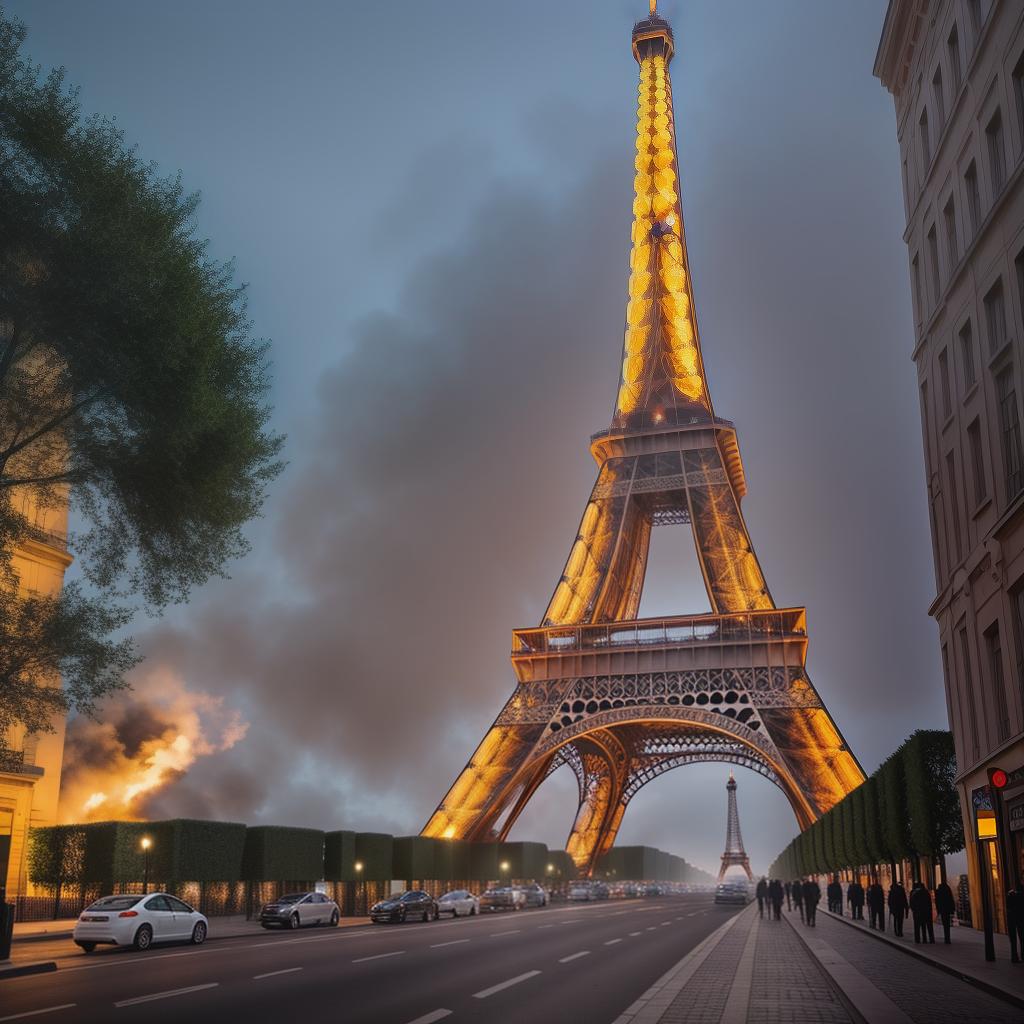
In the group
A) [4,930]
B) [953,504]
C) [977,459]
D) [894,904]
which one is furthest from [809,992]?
[953,504]

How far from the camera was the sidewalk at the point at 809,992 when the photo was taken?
13.8 metres

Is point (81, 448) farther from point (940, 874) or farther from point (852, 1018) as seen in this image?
point (940, 874)

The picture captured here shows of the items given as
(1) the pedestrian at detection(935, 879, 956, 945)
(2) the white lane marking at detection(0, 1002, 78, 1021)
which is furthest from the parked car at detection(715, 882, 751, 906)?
(2) the white lane marking at detection(0, 1002, 78, 1021)

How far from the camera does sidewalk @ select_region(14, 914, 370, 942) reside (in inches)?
1224

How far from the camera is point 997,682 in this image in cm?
2869

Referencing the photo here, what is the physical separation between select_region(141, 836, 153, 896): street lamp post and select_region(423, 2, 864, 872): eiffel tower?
2472cm

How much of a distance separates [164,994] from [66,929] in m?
20.6

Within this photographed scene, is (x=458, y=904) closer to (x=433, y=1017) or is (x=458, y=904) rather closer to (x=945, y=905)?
(x=945, y=905)

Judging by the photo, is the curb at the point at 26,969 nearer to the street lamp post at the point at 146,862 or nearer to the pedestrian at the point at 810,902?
the street lamp post at the point at 146,862

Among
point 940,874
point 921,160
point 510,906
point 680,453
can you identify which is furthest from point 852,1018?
point 680,453

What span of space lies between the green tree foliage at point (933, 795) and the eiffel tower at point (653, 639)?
981 inches

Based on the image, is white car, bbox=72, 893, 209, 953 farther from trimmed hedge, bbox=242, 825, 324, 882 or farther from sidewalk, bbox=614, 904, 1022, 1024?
trimmed hedge, bbox=242, 825, 324, 882

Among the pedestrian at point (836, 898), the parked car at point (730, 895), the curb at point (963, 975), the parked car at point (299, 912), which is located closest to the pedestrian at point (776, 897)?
the pedestrian at point (836, 898)

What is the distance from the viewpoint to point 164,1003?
14.8 metres
